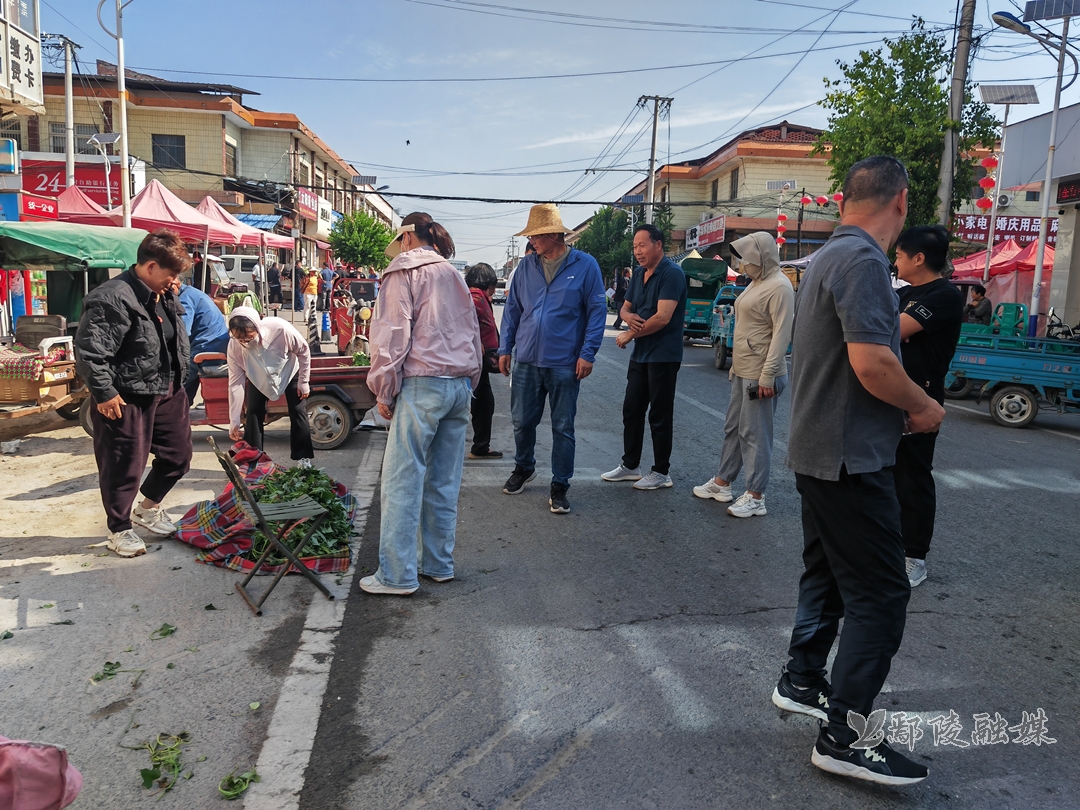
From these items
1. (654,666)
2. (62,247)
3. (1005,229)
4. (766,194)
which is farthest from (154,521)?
(766,194)

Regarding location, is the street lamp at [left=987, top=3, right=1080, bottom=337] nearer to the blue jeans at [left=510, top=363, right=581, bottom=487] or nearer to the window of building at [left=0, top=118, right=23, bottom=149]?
the blue jeans at [left=510, top=363, right=581, bottom=487]

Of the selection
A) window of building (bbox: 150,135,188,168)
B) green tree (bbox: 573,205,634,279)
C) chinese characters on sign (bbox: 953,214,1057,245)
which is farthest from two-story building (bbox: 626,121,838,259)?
window of building (bbox: 150,135,188,168)

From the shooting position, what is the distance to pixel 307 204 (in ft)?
139

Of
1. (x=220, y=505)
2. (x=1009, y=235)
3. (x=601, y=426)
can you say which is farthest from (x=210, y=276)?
(x=1009, y=235)

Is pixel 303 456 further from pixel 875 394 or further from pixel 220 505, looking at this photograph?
pixel 875 394

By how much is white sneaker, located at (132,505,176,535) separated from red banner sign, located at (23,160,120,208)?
2280 cm

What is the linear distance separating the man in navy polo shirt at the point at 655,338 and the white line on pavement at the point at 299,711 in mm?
2830

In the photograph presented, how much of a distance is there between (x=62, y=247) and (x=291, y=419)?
449 cm

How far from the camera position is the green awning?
931 centimetres

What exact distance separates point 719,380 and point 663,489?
846 centimetres

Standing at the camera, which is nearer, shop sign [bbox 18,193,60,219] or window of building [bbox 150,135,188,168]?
shop sign [bbox 18,193,60,219]

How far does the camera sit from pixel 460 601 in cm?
436

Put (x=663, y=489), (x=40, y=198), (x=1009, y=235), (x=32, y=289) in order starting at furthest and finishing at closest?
(x=1009, y=235) → (x=40, y=198) → (x=32, y=289) → (x=663, y=489)

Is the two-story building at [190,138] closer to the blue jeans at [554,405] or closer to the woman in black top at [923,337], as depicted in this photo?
the blue jeans at [554,405]
